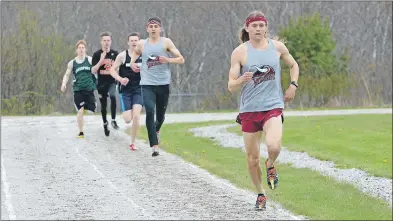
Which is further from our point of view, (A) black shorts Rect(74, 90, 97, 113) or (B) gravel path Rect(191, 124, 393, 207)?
(A) black shorts Rect(74, 90, 97, 113)

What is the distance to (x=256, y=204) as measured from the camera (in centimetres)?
1066

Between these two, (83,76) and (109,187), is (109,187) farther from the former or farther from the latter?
(83,76)

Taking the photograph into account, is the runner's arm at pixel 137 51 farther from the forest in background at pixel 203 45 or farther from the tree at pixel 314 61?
the tree at pixel 314 61

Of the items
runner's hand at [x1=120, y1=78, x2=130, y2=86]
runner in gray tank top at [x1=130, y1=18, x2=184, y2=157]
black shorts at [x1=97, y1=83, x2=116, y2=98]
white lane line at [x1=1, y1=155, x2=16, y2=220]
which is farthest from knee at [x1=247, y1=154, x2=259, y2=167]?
black shorts at [x1=97, y1=83, x2=116, y2=98]

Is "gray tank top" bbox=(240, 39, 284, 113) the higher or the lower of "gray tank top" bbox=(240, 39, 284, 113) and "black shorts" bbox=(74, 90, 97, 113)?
the higher

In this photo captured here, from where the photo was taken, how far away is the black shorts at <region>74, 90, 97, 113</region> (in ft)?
67.9

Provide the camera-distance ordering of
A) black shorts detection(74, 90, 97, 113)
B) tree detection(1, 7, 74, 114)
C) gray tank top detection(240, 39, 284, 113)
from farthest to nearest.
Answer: tree detection(1, 7, 74, 114) → black shorts detection(74, 90, 97, 113) → gray tank top detection(240, 39, 284, 113)

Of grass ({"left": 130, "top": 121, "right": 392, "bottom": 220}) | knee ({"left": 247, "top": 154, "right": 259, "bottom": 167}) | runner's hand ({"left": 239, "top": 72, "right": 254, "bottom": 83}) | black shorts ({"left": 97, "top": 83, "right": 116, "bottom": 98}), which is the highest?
runner's hand ({"left": 239, "top": 72, "right": 254, "bottom": 83})

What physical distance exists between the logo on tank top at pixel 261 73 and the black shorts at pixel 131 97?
7595mm

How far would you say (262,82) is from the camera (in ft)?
33.8

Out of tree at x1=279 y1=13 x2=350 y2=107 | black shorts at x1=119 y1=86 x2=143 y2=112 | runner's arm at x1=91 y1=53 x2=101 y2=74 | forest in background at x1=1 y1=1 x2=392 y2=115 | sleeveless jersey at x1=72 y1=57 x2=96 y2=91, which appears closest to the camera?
black shorts at x1=119 y1=86 x2=143 y2=112

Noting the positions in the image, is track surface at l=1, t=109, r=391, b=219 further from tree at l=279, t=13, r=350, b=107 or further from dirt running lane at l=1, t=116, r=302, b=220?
tree at l=279, t=13, r=350, b=107

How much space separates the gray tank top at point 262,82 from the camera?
1027 centimetres

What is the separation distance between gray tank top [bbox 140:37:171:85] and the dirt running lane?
133cm
